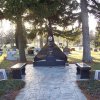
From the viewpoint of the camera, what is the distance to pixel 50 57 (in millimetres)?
22609

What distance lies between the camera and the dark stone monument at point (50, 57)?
22.5m

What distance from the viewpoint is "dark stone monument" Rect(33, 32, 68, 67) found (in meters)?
22.5

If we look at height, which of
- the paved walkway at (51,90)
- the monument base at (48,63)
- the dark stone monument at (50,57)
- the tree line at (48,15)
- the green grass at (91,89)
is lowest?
the paved walkway at (51,90)

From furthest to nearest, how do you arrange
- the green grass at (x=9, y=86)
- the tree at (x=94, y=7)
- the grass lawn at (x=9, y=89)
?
the tree at (x=94, y=7) < the green grass at (x=9, y=86) < the grass lawn at (x=9, y=89)

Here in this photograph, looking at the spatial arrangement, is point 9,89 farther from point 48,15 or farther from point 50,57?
point 48,15

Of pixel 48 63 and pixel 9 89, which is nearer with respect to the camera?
pixel 9 89

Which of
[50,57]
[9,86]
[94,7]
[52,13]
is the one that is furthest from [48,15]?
[9,86]

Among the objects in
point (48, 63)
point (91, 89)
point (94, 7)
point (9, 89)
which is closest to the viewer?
point (91, 89)

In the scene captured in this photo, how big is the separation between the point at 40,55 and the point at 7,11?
3969 mm

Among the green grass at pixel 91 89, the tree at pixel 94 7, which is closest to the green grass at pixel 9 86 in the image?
the green grass at pixel 91 89

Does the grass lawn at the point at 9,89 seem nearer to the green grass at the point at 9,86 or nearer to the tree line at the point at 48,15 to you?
the green grass at the point at 9,86

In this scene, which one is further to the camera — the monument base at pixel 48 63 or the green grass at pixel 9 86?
the monument base at pixel 48 63

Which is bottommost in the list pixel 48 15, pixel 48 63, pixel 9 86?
pixel 9 86

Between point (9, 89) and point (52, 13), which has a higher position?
point (52, 13)
